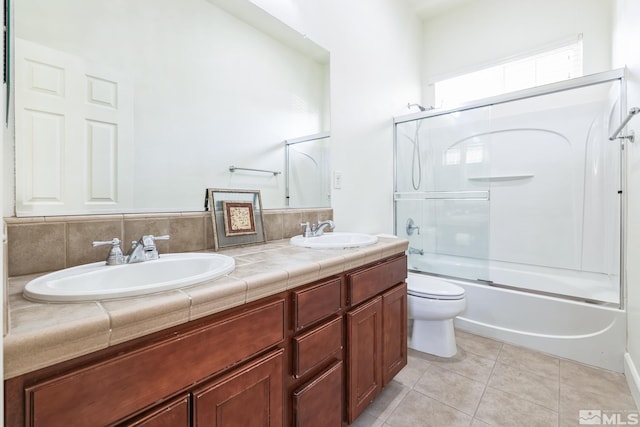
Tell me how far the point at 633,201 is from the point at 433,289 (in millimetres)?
1181

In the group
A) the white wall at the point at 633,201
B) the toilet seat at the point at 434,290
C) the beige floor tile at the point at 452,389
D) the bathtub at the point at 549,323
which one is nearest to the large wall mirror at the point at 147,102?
the toilet seat at the point at 434,290

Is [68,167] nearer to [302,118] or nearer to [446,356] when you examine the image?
[302,118]

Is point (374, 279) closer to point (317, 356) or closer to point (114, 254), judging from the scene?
point (317, 356)

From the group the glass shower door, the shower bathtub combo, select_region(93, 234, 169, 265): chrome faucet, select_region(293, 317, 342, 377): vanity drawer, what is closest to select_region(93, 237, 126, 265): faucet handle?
select_region(93, 234, 169, 265): chrome faucet

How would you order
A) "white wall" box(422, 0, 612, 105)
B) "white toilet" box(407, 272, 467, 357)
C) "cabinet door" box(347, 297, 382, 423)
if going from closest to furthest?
"cabinet door" box(347, 297, 382, 423) → "white toilet" box(407, 272, 467, 357) → "white wall" box(422, 0, 612, 105)

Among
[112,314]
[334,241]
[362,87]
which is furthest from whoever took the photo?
[362,87]

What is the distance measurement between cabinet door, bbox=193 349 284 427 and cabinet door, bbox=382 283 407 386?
0.66 metres

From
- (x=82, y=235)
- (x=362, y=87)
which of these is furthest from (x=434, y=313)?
(x=82, y=235)

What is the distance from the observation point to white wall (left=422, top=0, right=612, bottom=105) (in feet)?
7.52

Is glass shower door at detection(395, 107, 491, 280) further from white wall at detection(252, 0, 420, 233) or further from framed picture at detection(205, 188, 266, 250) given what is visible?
framed picture at detection(205, 188, 266, 250)

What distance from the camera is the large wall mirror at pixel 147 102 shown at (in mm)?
920

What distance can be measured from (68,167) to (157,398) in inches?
32.9

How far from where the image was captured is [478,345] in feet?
6.68

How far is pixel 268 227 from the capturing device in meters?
1.55
